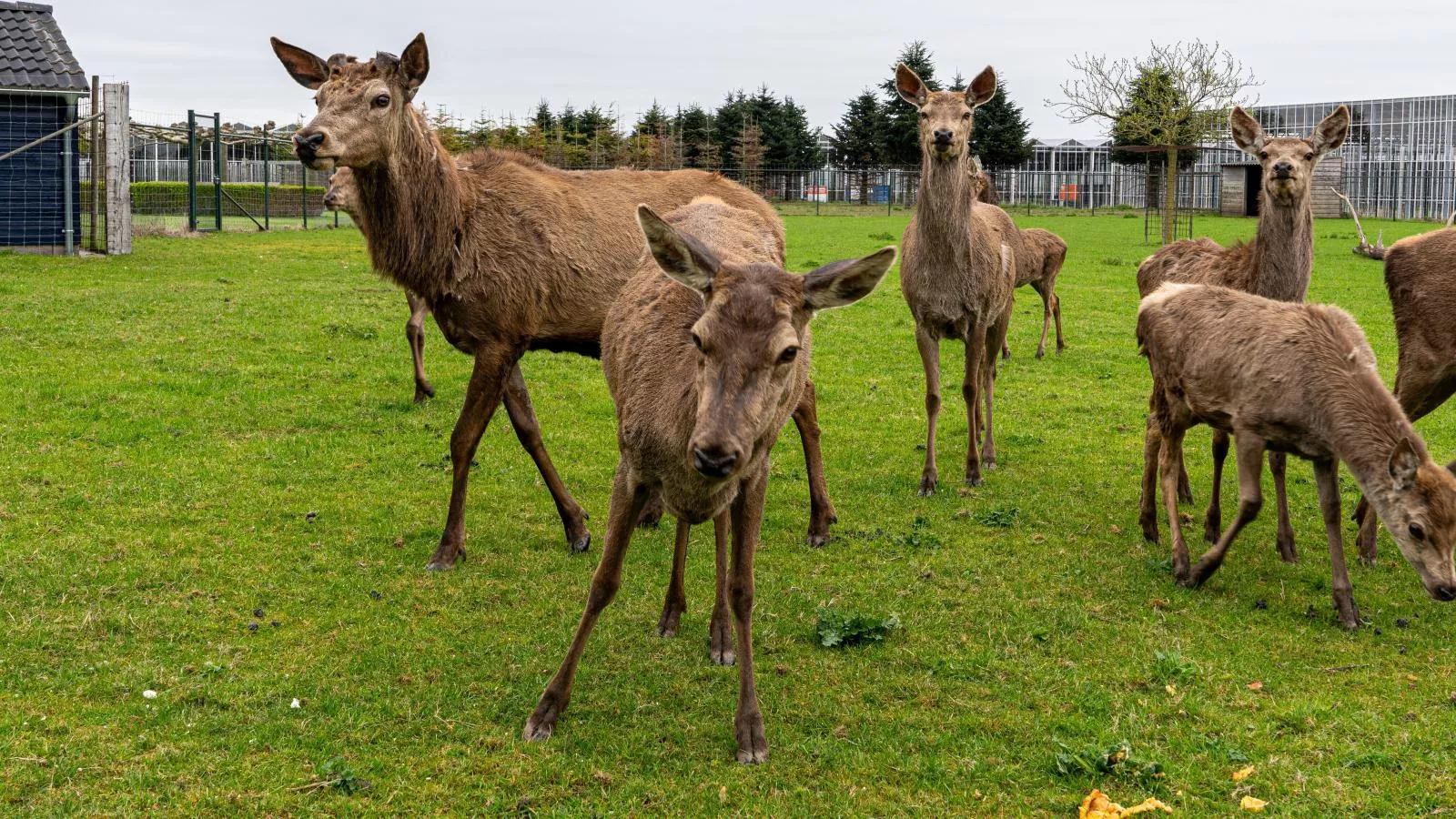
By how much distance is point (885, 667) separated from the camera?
597cm

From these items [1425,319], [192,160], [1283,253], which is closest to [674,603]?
[1283,253]

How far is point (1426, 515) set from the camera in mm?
6152

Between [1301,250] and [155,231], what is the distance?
26387 millimetres

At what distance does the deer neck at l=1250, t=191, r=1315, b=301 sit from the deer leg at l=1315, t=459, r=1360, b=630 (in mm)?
2264

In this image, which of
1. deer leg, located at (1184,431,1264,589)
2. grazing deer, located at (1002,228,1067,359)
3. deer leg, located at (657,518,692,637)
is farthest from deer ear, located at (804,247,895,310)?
grazing deer, located at (1002,228,1067,359)

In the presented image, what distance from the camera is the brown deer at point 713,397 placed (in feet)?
14.8

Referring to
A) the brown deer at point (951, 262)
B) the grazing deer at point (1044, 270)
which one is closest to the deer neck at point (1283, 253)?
the brown deer at point (951, 262)

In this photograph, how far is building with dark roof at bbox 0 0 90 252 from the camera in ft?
70.5

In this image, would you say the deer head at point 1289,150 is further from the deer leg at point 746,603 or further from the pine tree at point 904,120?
the pine tree at point 904,120

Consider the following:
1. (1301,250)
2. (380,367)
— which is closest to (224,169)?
(380,367)

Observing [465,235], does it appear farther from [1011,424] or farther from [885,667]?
[1011,424]

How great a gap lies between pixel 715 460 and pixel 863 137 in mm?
59526

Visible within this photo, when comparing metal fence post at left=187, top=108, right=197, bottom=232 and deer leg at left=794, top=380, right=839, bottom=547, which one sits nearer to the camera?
deer leg at left=794, top=380, right=839, bottom=547

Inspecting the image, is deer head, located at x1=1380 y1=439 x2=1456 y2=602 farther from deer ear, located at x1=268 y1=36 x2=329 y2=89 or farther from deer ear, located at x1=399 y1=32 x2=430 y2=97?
deer ear, located at x1=268 y1=36 x2=329 y2=89
